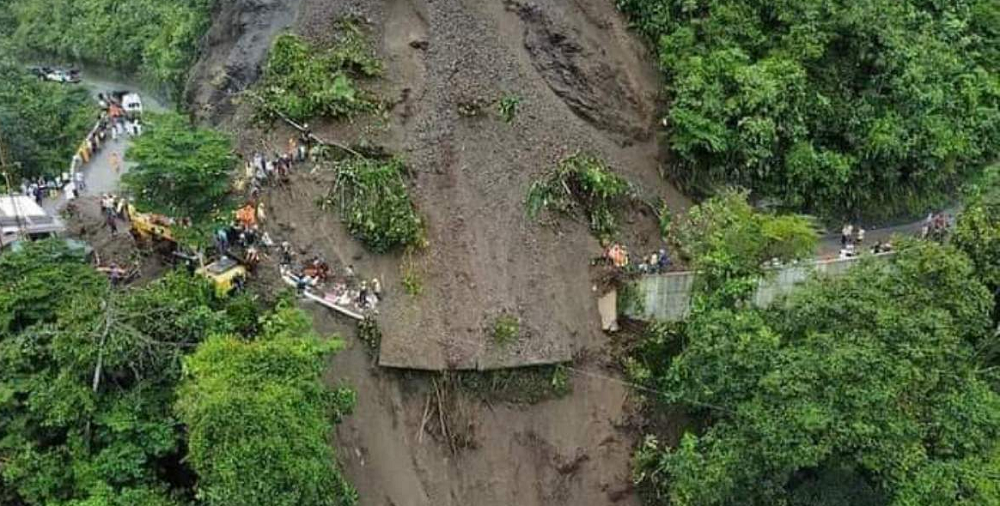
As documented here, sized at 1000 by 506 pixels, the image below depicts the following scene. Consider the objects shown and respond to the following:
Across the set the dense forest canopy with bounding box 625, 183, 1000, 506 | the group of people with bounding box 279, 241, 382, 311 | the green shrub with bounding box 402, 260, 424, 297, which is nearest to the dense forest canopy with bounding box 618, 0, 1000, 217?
the dense forest canopy with bounding box 625, 183, 1000, 506

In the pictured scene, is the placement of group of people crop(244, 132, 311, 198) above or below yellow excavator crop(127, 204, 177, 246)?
above

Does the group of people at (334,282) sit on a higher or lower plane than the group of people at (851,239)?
higher

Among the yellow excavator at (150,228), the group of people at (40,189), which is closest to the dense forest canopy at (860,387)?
the yellow excavator at (150,228)

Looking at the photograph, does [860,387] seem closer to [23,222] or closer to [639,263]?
[639,263]

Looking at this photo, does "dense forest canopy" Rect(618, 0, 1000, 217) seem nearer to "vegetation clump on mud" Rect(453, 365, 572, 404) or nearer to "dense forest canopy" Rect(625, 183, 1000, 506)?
"dense forest canopy" Rect(625, 183, 1000, 506)

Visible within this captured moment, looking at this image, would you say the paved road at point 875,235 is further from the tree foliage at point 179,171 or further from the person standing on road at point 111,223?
the person standing on road at point 111,223
